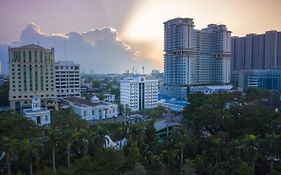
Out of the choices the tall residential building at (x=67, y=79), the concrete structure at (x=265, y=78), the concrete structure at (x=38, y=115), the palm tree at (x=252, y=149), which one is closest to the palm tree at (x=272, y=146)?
the palm tree at (x=252, y=149)

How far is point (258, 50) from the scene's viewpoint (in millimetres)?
65500

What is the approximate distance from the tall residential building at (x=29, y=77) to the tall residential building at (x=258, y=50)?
4804 centimetres

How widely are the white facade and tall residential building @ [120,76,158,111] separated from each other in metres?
12.3

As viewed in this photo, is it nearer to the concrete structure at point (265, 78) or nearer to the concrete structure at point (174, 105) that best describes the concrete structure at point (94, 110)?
the concrete structure at point (174, 105)

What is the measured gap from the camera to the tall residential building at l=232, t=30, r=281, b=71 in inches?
2457

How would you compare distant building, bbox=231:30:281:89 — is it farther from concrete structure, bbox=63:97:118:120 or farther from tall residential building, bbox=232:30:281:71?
concrete structure, bbox=63:97:118:120

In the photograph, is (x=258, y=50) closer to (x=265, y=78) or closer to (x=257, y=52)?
(x=257, y=52)

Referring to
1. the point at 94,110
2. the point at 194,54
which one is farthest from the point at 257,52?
the point at 94,110

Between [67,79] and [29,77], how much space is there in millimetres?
8692

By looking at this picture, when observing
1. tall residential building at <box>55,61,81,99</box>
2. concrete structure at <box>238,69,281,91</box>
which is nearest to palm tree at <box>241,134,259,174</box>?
tall residential building at <box>55,61,81,99</box>

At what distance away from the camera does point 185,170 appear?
57.2 ft

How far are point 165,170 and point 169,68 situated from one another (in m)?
38.9

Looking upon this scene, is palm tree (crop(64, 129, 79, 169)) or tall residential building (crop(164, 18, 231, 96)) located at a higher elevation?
tall residential building (crop(164, 18, 231, 96))

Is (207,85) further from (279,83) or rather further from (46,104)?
(46,104)
